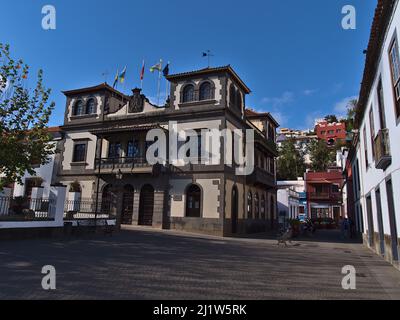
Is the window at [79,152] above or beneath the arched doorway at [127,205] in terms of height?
above

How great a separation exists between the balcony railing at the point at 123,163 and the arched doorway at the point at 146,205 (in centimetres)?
170

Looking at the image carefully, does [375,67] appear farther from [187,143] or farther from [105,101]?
[105,101]

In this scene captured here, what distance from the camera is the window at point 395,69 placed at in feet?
27.8

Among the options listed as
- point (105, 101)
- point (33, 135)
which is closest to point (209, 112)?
point (105, 101)

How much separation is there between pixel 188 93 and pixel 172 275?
1790 centimetres

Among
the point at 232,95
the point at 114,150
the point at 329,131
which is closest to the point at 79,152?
the point at 114,150

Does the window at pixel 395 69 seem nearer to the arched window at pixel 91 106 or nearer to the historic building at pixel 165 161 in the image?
the historic building at pixel 165 161

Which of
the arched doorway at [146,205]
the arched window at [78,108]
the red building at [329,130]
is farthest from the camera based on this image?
the red building at [329,130]

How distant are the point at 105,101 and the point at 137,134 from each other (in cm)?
495

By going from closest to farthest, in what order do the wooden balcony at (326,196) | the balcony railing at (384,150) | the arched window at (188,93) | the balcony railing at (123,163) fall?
the balcony railing at (384,150) < the balcony railing at (123,163) < the arched window at (188,93) < the wooden balcony at (326,196)

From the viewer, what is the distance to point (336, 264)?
1113 centimetres

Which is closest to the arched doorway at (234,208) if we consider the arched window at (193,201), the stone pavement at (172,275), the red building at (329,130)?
the arched window at (193,201)

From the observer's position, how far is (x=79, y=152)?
27.0 meters
